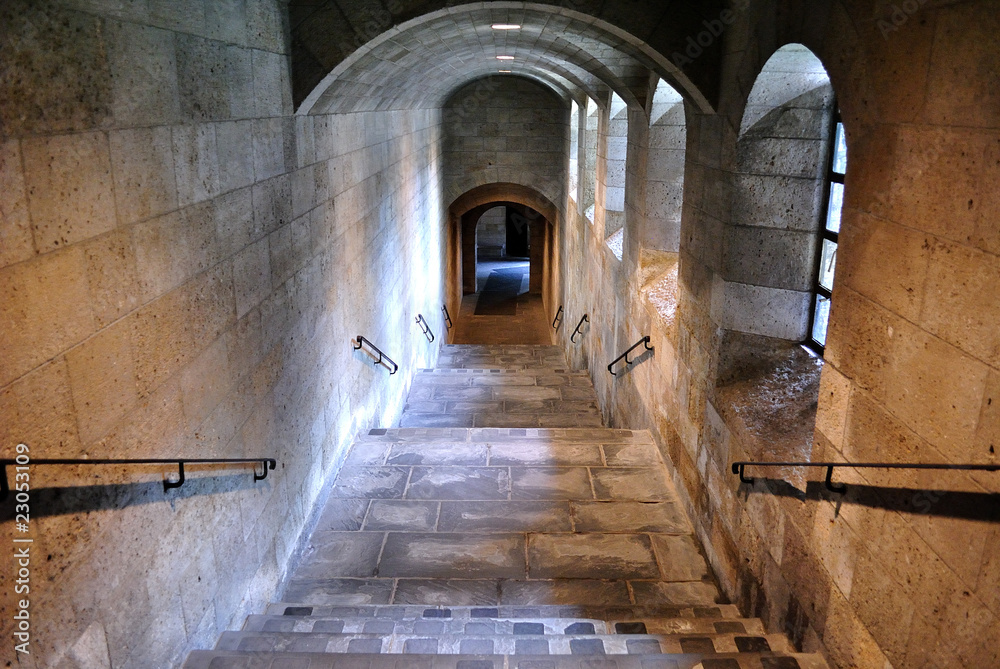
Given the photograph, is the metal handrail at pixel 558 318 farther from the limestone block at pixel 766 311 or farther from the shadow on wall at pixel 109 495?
the shadow on wall at pixel 109 495

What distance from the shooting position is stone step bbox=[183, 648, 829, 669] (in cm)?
297

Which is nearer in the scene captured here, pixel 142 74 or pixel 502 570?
pixel 142 74

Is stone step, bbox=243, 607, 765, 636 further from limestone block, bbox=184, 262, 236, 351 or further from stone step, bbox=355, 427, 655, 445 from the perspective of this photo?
stone step, bbox=355, 427, 655, 445

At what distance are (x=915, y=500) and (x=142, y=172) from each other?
281cm

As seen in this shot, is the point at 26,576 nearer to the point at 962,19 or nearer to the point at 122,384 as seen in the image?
the point at 122,384

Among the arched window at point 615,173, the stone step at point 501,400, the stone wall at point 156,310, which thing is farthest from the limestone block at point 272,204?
the stone step at point 501,400

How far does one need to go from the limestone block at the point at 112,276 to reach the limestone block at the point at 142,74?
412mm

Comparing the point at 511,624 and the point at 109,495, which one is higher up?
the point at 109,495

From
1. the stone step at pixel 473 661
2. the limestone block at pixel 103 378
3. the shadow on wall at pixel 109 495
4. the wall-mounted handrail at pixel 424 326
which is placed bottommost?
the wall-mounted handrail at pixel 424 326

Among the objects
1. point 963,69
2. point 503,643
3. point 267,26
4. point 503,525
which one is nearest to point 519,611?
point 503,643

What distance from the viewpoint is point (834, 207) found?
3787 mm

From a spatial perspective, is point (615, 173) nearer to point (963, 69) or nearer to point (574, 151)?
point (574, 151)

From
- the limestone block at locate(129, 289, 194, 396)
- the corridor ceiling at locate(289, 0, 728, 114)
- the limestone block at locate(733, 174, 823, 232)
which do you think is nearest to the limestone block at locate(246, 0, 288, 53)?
the corridor ceiling at locate(289, 0, 728, 114)

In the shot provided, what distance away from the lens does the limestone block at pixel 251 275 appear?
3.58 metres
